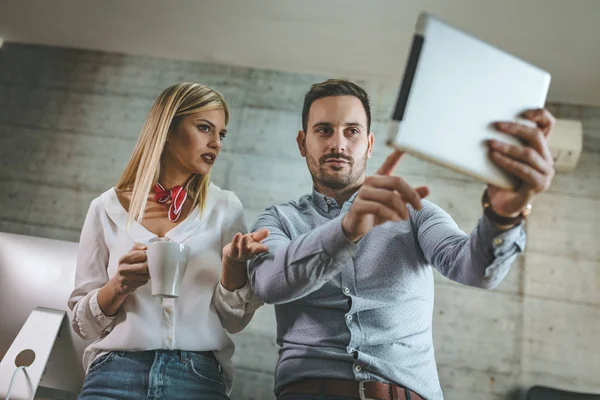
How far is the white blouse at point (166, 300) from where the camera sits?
4.34ft

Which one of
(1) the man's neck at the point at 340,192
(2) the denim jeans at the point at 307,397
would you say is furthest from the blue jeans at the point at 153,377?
(1) the man's neck at the point at 340,192

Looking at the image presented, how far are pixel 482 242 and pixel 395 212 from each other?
0.19 meters

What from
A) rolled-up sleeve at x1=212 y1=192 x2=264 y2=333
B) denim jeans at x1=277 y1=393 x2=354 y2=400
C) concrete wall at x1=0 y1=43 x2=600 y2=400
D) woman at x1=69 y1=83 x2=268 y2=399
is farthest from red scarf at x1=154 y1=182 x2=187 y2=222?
concrete wall at x1=0 y1=43 x2=600 y2=400

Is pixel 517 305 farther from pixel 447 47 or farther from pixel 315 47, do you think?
pixel 447 47

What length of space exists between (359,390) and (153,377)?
49 centimetres

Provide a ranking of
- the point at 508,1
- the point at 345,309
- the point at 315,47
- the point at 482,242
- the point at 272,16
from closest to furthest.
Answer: the point at 482,242
the point at 345,309
the point at 508,1
the point at 272,16
the point at 315,47

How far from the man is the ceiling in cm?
103

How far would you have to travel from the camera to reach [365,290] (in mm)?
1240

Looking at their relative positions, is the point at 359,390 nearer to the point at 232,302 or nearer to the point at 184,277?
the point at 232,302

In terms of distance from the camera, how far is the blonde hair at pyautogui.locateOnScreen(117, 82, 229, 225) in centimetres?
148

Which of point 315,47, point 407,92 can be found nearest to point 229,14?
point 315,47

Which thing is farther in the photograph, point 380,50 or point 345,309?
point 380,50

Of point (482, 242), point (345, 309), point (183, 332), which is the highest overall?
point (482, 242)

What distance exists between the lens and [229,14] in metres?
2.47
